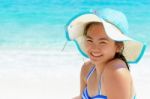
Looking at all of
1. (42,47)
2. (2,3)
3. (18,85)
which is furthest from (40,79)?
(2,3)

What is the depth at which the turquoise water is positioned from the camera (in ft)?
25.0

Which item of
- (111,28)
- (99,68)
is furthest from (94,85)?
(111,28)

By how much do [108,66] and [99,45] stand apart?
11cm

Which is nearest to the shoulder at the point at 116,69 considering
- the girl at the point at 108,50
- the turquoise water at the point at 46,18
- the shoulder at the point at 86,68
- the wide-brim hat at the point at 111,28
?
the girl at the point at 108,50

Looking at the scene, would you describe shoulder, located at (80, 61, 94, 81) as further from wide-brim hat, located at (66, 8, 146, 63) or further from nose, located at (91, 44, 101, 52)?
nose, located at (91, 44, 101, 52)

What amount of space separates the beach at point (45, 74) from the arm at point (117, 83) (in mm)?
2074

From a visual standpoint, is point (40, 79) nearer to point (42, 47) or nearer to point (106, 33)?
point (42, 47)

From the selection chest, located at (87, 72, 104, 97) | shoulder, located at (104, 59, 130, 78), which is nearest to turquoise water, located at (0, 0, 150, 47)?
chest, located at (87, 72, 104, 97)

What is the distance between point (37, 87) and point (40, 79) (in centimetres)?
30

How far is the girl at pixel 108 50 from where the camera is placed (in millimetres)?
2287

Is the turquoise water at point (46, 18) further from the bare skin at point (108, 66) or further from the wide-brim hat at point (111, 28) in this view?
the bare skin at point (108, 66)

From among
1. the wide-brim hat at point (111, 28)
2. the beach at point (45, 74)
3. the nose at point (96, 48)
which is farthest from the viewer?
the beach at point (45, 74)

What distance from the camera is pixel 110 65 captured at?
2.36 meters

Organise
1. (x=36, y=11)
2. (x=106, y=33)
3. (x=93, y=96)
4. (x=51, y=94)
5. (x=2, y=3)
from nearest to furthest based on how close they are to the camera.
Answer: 1. (x=106, y=33)
2. (x=93, y=96)
3. (x=51, y=94)
4. (x=36, y=11)
5. (x=2, y=3)
